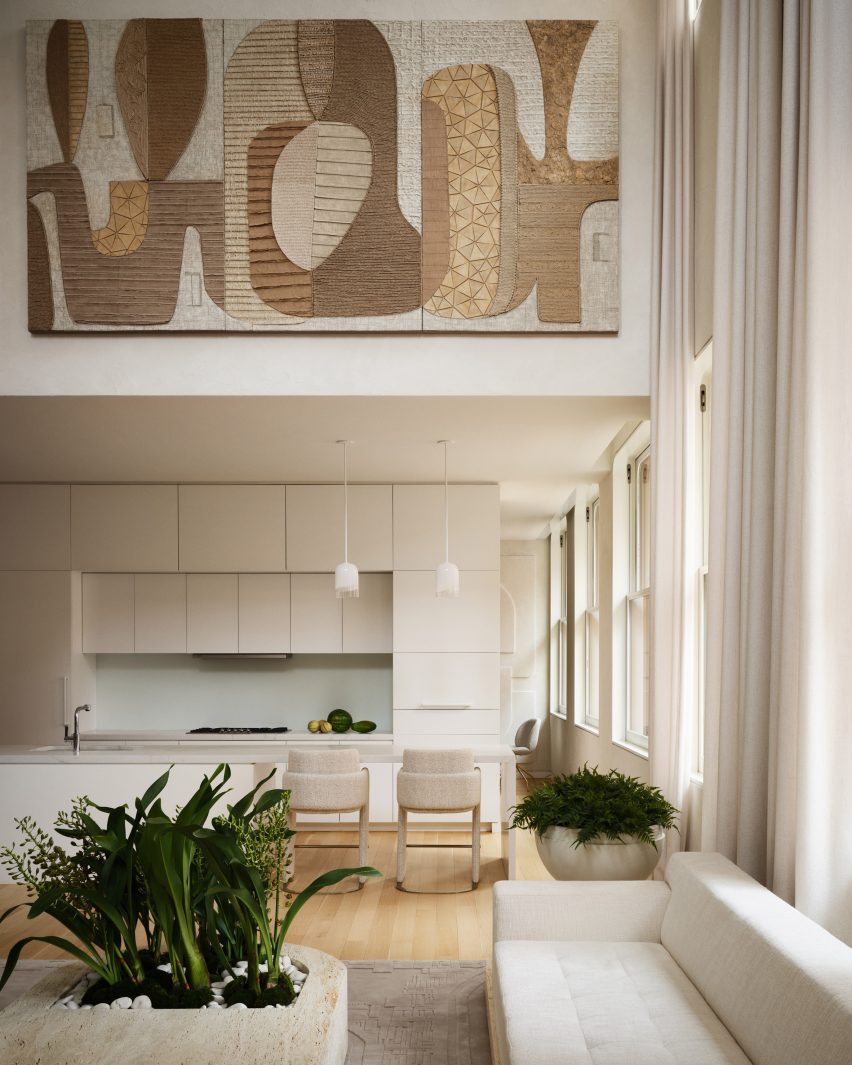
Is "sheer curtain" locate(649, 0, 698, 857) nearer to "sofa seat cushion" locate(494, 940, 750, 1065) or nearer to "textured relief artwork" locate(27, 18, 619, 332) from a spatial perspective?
"textured relief artwork" locate(27, 18, 619, 332)

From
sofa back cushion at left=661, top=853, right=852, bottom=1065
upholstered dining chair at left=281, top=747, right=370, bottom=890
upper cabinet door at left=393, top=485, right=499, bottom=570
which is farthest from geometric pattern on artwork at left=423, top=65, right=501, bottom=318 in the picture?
upper cabinet door at left=393, top=485, right=499, bottom=570

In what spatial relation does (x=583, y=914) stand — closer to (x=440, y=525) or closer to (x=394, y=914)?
(x=394, y=914)

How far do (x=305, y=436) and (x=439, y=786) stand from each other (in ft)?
6.95

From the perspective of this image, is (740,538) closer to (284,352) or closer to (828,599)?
(828,599)

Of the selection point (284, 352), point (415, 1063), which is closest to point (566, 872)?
point (415, 1063)

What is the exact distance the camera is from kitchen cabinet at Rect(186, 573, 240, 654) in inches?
316

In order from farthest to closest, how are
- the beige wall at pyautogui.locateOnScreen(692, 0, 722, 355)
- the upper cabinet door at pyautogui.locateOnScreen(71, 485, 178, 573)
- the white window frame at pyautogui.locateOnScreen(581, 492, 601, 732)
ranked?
the white window frame at pyautogui.locateOnScreen(581, 492, 601, 732) < the upper cabinet door at pyautogui.locateOnScreen(71, 485, 178, 573) < the beige wall at pyautogui.locateOnScreen(692, 0, 722, 355)

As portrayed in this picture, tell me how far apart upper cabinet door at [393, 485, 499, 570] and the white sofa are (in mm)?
4422

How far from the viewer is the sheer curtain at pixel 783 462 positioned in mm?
2982

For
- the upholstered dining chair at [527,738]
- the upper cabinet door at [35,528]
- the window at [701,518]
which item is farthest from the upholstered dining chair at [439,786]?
the upholstered dining chair at [527,738]

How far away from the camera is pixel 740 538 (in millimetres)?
3705

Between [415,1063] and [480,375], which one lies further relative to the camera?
[480,375]

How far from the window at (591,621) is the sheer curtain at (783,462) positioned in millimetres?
4660

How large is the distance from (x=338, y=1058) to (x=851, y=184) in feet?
9.32
